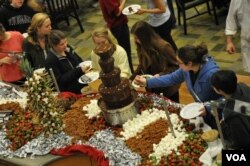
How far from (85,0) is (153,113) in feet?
19.4

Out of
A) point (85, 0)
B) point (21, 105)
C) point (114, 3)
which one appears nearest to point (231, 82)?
point (21, 105)

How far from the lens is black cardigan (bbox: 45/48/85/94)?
4246mm

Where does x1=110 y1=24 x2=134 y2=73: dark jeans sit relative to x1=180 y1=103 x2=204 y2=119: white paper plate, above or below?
below

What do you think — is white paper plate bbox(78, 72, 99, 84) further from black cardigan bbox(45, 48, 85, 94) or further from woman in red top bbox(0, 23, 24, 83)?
woman in red top bbox(0, 23, 24, 83)

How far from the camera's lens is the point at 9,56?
188 inches

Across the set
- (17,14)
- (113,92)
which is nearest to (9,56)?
(17,14)

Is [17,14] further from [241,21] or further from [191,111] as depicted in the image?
[191,111]

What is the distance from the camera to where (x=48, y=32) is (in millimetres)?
4625

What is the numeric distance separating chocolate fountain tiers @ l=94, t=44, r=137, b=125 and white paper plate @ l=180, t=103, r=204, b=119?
0.44 metres

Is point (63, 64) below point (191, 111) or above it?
below

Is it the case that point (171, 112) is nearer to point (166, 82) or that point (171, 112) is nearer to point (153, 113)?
point (153, 113)

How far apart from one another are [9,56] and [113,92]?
1835 millimetres

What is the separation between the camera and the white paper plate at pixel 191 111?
3.16 m

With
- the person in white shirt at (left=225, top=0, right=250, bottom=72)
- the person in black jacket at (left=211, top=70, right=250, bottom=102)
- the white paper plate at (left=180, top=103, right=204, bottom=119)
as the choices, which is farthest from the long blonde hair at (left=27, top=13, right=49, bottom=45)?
the person in black jacket at (left=211, top=70, right=250, bottom=102)
